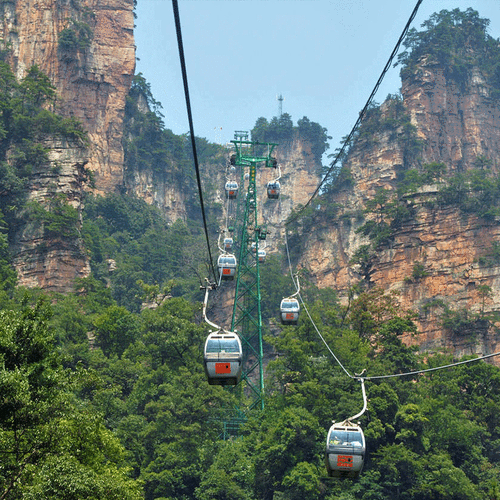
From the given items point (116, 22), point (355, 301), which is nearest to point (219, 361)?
point (355, 301)

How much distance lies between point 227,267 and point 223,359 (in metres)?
17.1

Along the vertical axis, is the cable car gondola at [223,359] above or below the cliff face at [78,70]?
below

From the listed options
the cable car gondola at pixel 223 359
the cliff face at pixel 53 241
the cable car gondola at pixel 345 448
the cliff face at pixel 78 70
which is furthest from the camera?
the cliff face at pixel 78 70

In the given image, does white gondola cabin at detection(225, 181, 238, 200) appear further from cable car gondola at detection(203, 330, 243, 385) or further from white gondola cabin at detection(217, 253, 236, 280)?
cable car gondola at detection(203, 330, 243, 385)

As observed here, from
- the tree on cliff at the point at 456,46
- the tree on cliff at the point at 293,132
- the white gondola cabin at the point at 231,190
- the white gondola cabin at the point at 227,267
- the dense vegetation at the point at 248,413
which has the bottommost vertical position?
the dense vegetation at the point at 248,413

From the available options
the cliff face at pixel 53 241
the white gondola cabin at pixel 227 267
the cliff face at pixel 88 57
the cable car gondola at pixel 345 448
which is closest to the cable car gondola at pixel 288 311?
the white gondola cabin at pixel 227 267

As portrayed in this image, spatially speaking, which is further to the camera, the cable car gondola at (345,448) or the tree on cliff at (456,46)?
the tree on cliff at (456,46)

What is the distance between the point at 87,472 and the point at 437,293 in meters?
41.3

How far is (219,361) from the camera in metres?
18.7

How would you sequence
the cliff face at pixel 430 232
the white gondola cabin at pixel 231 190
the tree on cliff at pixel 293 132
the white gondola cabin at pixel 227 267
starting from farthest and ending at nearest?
the tree on cliff at pixel 293 132
the cliff face at pixel 430 232
the white gondola cabin at pixel 231 190
the white gondola cabin at pixel 227 267

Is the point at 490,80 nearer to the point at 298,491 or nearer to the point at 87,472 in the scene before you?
the point at 298,491

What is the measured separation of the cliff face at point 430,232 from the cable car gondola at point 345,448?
33.2 m

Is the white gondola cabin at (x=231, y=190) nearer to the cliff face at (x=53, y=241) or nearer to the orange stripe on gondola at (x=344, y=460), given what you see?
the cliff face at (x=53, y=241)

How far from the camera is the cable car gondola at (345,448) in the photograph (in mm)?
17562
